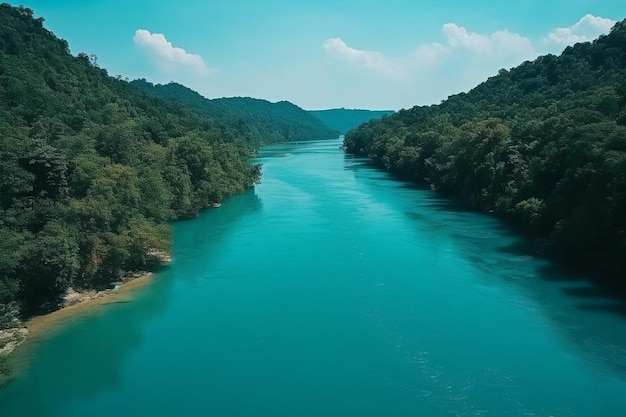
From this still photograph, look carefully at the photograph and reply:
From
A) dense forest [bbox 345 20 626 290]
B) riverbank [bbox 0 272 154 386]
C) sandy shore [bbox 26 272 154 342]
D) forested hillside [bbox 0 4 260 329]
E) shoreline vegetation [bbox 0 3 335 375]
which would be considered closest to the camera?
riverbank [bbox 0 272 154 386]

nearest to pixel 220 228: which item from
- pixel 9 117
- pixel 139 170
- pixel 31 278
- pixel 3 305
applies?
pixel 139 170

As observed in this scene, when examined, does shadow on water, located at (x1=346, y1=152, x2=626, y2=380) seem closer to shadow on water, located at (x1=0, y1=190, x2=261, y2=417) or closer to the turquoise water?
the turquoise water

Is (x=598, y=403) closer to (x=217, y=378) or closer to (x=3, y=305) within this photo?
(x=217, y=378)

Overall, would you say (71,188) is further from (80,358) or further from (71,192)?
(80,358)

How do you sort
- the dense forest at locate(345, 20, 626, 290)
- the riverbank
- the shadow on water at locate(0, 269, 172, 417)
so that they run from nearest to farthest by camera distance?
1. the shadow on water at locate(0, 269, 172, 417)
2. the riverbank
3. the dense forest at locate(345, 20, 626, 290)

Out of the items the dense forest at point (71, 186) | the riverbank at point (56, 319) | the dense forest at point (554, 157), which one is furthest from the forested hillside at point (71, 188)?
the dense forest at point (554, 157)

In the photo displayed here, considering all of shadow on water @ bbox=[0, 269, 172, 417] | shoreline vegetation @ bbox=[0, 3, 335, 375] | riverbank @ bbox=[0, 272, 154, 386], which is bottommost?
shadow on water @ bbox=[0, 269, 172, 417]

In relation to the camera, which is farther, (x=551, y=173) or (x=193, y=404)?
(x=551, y=173)

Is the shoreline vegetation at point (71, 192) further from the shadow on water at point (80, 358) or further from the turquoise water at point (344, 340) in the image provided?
the turquoise water at point (344, 340)

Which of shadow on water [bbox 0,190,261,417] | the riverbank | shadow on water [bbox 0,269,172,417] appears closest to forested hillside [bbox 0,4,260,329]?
the riverbank
